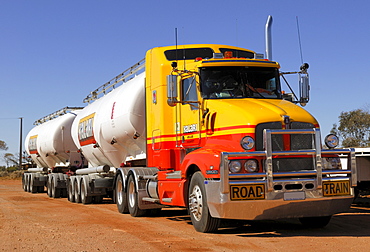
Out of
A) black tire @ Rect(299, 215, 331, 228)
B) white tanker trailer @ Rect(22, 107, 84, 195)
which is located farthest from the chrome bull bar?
white tanker trailer @ Rect(22, 107, 84, 195)

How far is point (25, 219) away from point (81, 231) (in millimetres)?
3432

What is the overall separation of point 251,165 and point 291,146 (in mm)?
855

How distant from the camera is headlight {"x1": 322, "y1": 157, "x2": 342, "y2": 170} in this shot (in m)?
10.1

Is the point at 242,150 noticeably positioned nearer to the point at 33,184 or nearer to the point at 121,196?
the point at 121,196

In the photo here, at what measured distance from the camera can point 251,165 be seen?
9.69 meters

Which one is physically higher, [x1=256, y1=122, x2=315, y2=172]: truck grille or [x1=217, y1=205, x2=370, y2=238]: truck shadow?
[x1=256, y1=122, x2=315, y2=172]: truck grille

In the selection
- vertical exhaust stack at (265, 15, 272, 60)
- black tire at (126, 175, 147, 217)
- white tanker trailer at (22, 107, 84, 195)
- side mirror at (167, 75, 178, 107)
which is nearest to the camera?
side mirror at (167, 75, 178, 107)

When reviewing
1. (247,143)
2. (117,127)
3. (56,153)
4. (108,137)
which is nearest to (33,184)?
(56,153)

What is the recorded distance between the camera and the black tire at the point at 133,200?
46.7 feet

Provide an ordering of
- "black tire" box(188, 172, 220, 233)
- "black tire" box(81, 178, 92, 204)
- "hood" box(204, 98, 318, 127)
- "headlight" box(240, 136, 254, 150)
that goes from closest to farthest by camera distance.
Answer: "headlight" box(240, 136, 254, 150) → "hood" box(204, 98, 318, 127) → "black tire" box(188, 172, 220, 233) → "black tire" box(81, 178, 92, 204)

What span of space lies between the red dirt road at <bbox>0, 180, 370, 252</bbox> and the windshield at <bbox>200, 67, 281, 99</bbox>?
2.68 metres

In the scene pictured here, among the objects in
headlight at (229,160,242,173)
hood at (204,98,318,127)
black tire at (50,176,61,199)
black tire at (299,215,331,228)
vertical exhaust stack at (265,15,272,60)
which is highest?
vertical exhaust stack at (265,15,272,60)

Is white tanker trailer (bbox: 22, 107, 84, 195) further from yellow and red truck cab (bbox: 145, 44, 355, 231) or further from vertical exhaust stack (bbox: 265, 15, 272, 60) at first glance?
yellow and red truck cab (bbox: 145, 44, 355, 231)

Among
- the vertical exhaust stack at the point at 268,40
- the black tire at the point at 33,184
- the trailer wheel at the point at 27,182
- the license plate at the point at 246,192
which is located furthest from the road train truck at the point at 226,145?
the trailer wheel at the point at 27,182
